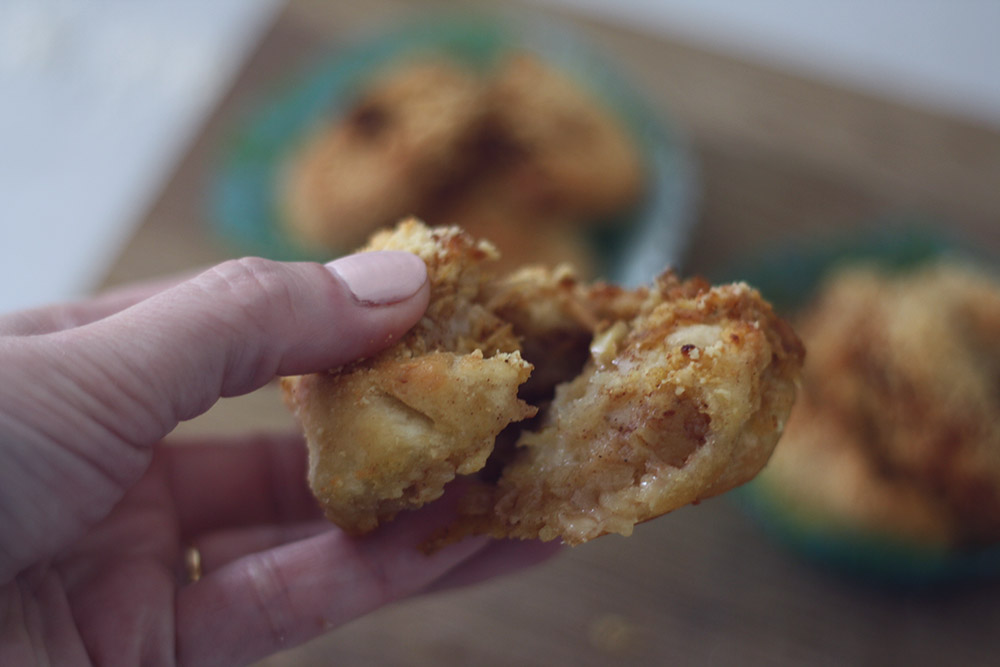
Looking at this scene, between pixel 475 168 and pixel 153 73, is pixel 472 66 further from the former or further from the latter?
pixel 153 73

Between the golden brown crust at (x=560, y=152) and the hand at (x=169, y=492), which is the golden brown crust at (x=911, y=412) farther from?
the hand at (x=169, y=492)

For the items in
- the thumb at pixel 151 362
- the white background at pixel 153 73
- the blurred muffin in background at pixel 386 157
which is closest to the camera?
the thumb at pixel 151 362

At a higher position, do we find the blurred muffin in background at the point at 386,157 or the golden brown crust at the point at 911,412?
the blurred muffin in background at the point at 386,157

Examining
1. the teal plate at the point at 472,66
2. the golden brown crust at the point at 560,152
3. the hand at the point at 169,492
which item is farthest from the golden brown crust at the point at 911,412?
the hand at the point at 169,492

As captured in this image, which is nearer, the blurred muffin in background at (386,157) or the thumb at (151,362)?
the thumb at (151,362)

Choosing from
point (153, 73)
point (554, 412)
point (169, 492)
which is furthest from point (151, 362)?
point (153, 73)

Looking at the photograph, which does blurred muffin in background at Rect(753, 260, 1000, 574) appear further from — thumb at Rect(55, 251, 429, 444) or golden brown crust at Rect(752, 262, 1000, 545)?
thumb at Rect(55, 251, 429, 444)

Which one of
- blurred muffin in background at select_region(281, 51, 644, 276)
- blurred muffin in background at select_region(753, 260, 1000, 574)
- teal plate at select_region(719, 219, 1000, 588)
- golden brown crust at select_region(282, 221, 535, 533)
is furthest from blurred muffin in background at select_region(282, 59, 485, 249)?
golden brown crust at select_region(282, 221, 535, 533)
